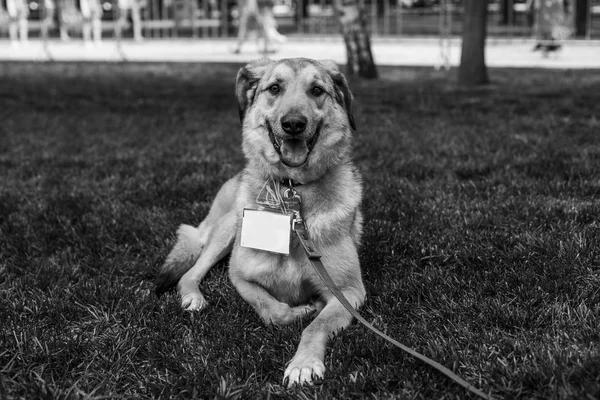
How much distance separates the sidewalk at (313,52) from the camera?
1883 cm

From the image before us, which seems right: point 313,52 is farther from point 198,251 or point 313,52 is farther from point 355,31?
point 198,251

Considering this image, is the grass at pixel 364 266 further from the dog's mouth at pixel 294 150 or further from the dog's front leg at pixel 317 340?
the dog's mouth at pixel 294 150

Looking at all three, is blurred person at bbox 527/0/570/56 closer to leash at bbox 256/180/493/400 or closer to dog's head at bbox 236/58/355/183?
dog's head at bbox 236/58/355/183

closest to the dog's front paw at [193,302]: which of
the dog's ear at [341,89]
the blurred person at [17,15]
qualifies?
the dog's ear at [341,89]

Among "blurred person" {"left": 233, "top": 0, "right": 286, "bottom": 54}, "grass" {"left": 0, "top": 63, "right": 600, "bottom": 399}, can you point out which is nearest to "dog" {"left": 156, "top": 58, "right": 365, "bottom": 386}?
"grass" {"left": 0, "top": 63, "right": 600, "bottom": 399}

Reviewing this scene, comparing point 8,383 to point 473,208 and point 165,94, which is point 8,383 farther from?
point 165,94

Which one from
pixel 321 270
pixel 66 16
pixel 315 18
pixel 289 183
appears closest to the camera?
pixel 321 270

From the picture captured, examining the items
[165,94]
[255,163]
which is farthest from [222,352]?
[165,94]

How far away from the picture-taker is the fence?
2822 centimetres

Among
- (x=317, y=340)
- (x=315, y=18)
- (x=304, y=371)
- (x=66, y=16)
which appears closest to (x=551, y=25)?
(x=315, y=18)

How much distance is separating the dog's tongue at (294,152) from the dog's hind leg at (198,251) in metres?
0.81

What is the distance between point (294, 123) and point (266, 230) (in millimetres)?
611

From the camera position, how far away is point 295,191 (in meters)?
3.75

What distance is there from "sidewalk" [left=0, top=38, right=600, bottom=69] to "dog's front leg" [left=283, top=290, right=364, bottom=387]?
15040mm
